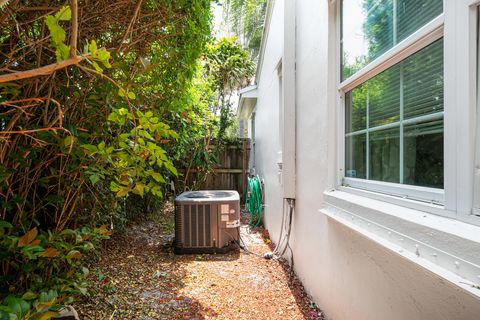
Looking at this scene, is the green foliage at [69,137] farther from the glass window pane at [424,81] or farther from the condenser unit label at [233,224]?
the condenser unit label at [233,224]

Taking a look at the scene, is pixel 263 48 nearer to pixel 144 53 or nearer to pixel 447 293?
pixel 144 53

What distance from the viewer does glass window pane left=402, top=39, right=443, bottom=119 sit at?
3.59 ft

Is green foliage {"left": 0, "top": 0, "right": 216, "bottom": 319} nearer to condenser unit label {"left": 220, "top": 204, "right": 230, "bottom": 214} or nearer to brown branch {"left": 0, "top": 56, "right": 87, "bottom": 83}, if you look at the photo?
brown branch {"left": 0, "top": 56, "right": 87, "bottom": 83}

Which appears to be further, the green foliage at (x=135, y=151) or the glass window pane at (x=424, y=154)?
the green foliage at (x=135, y=151)

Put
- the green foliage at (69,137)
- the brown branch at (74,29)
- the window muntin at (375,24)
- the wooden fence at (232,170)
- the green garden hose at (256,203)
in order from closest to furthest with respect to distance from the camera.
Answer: the brown branch at (74,29)
the window muntin at (375,24)
the green foliage at (69,137)
the green garden hose at (256,203)
the wooden fence at (232,170)

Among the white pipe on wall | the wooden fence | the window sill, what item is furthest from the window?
the wooden fence

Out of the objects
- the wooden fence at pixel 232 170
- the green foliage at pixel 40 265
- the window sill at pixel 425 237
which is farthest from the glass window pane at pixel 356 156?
the wooden fence at pixel 232 170

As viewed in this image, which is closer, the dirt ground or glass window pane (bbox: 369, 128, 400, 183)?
glass window pane (bbox: 369, 128, 400, 183)

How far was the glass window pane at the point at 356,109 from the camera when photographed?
177cm

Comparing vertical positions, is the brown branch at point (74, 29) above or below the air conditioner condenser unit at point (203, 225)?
above

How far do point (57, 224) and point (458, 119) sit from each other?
2185 millimetres

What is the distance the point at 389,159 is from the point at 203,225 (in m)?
2.74

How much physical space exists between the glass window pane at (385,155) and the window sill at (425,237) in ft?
0.50

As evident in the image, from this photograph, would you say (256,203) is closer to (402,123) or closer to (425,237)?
(402,123)
